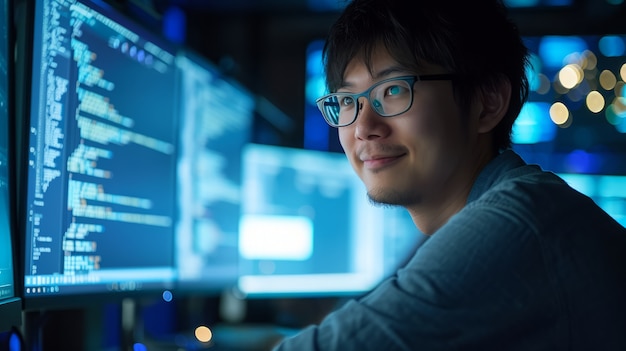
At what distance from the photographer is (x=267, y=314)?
9.28 ft

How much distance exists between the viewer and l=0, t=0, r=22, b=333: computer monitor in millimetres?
1036

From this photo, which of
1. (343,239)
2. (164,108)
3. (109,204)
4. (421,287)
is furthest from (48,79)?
(343,239)

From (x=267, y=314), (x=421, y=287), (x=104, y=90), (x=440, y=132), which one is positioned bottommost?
(x=267, y=314)

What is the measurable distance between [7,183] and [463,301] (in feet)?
2.15

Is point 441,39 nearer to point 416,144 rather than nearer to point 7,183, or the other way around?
point 416,144

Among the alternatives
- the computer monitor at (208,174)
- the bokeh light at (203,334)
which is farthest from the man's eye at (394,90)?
the bokeh light at (203,334)

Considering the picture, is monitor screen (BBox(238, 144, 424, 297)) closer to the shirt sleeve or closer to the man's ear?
the man's ear

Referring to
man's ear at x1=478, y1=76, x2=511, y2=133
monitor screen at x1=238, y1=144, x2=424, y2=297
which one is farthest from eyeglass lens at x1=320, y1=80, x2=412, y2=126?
monitor screen at x1=238, y1=144, x2=424, y2=297

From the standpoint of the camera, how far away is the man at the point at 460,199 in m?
0.78

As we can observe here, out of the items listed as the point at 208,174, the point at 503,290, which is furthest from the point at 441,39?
the point at 208,174

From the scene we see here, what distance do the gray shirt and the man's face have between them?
0.86 feet

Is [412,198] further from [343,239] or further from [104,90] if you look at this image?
[343,239]

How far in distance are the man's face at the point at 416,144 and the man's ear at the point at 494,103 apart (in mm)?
37

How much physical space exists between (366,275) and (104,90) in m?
1.41
